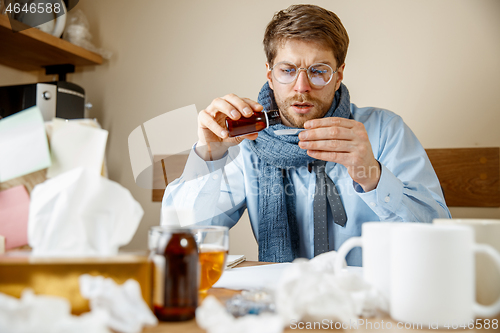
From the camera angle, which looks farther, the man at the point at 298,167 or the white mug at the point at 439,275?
the man at the point at 298,167

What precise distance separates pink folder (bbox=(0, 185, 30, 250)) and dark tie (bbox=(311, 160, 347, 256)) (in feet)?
2.93

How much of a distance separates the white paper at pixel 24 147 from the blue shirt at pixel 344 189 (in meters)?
0.58

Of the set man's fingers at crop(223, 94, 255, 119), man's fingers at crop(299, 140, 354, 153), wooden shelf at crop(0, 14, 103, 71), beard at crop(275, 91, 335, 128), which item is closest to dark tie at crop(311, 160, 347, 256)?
beard at crop(275, 91, 335, 128)

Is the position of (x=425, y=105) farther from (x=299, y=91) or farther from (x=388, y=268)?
(x=388, y=268)

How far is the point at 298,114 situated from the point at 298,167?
191mm

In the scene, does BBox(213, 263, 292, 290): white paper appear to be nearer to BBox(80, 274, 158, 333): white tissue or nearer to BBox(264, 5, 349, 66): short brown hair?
BBox(80, 274, 158, 333): white tissue

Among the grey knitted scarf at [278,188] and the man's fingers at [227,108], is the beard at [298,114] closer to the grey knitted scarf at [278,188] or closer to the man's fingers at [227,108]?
the grey knitted scarf at [278,188]

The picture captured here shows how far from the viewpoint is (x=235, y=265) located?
0.79 metres

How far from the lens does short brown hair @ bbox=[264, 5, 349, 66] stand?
4.03 feet

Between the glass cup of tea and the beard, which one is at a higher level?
the beard

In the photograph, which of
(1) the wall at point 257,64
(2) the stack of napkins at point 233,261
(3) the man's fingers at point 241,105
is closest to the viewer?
(2) the stack of napkins at point 233,261

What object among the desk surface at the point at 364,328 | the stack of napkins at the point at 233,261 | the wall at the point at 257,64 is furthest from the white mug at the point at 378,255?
the wall at the point at 257,64

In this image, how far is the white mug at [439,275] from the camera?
0.35 meters

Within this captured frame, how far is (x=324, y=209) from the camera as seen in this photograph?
3.91 feet
